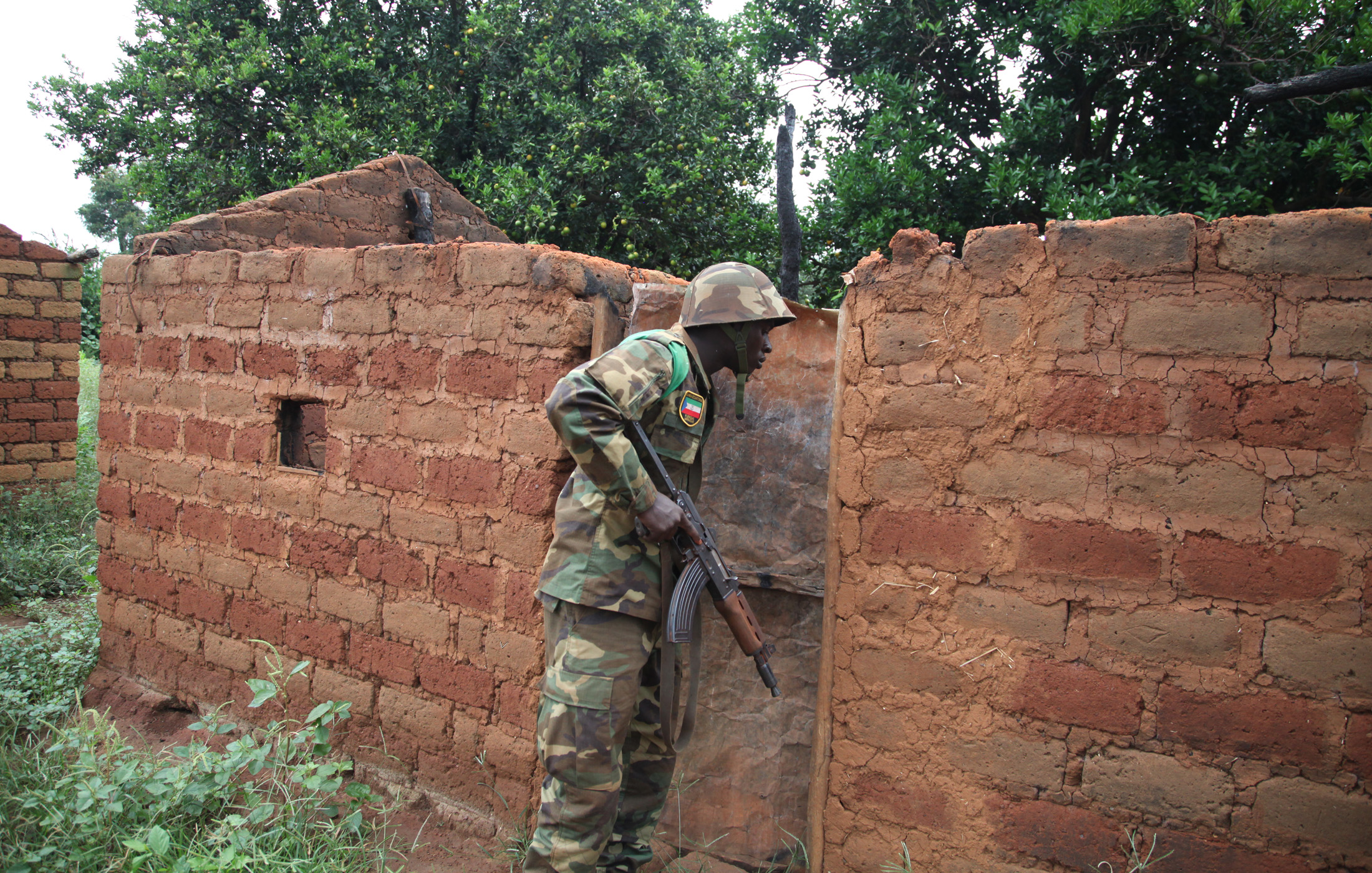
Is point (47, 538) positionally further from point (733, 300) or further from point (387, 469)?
point (733, 300)

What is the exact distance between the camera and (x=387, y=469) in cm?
368

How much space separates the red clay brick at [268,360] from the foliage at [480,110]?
5670mm

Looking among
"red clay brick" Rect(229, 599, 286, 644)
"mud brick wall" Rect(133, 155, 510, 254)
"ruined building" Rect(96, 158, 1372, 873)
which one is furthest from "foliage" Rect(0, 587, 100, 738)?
"mud brick wall" Rect(133, 155, 510, 254)

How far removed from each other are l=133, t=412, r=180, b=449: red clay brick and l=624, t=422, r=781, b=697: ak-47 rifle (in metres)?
3.22

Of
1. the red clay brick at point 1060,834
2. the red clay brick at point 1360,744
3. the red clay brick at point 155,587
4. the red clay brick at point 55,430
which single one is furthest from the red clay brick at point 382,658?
the red clay brick at point 55,430

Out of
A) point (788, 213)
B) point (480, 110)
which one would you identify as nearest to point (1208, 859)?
point (788, 213)

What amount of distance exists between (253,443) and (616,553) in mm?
2497

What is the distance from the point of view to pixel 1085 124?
305 inches

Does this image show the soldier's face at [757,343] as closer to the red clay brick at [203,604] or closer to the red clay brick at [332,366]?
the red clay brick at [332,366]

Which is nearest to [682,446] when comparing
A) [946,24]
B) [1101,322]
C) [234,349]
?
[1101,322]

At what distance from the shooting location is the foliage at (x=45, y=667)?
4.05 meters

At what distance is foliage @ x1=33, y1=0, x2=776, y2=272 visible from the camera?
1001 centimetres

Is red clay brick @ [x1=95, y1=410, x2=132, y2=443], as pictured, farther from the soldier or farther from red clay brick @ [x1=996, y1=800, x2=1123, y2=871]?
red clay brick @ [x1=996, y1=800, x2=1123, y2=871]

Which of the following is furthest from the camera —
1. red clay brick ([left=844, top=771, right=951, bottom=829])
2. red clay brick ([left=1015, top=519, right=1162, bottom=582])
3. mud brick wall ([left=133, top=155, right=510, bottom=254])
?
mud brick wall ([left=133, top=155, right=510, bottom=254])
